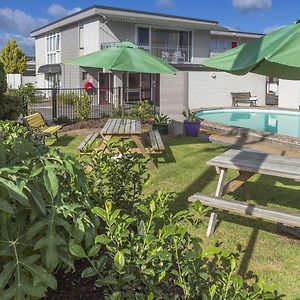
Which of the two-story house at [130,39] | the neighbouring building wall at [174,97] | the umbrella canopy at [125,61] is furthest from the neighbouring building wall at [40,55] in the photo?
the umbrella canopy at [125,61]

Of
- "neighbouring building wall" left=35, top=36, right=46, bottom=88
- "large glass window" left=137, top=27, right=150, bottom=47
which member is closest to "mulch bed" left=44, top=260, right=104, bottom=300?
"large glass window" left=137, top=27, right=150, bottom=47

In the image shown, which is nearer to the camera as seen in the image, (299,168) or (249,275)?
(249,275)

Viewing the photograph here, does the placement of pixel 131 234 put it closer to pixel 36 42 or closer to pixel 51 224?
pixel 51 224

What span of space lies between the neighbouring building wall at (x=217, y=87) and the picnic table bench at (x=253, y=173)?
61.7ft

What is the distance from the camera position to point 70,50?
31.8m

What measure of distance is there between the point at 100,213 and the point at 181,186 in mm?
4436

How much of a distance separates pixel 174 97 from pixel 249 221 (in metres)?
7.95

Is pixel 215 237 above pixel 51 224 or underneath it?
underneath

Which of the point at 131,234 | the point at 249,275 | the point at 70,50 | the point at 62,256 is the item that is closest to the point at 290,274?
the point at 249,275

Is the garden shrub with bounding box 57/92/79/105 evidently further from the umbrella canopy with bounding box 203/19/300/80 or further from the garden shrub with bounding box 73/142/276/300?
the garden shrub with bounding box 73/142/276/300

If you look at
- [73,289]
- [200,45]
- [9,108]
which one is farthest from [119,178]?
[200,45]

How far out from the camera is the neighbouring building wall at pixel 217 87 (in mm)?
23969

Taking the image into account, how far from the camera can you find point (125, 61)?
8750mm

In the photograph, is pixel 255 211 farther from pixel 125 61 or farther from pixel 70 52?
pixel 70 52
